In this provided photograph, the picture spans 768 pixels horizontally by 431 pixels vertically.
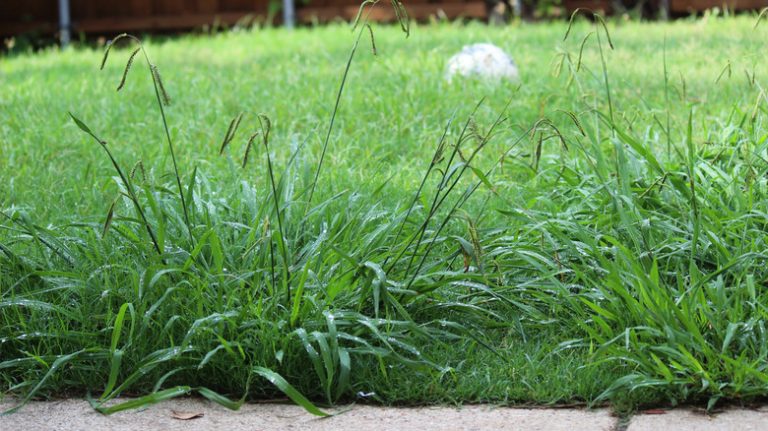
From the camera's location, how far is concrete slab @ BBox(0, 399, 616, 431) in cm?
246

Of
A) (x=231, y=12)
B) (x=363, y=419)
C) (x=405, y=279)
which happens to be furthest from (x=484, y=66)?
(x=231, y=12)

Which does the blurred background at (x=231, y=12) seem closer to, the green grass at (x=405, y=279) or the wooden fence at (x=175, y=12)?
the wooden fence at (x=175, y=12)

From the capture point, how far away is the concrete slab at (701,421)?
93.4 inches

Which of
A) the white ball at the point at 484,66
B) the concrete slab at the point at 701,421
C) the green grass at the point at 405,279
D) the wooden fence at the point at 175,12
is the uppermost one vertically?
the wooden fence at the point at 175,12

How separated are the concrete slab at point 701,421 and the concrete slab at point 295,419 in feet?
0.27

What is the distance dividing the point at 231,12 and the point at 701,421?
31.1ft

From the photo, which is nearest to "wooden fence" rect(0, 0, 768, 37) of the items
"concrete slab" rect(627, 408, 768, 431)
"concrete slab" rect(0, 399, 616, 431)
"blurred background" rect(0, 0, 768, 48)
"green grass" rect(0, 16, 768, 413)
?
"blurred background" rect(0, 0, 768, 48)

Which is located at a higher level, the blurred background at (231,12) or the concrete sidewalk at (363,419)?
the blurred background at (231,12)

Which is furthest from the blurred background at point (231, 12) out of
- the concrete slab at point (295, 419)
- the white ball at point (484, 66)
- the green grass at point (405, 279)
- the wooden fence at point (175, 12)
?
the concrete slab at point (295, 419)

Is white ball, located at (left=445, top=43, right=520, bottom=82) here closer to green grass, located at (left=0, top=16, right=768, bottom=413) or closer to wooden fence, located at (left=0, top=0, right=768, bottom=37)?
green grass, located at (left=0, top=16, right=768, bottom=413)

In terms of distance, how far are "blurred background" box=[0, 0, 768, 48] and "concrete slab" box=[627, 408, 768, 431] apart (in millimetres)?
8075

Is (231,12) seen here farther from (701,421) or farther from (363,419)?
(701,421)

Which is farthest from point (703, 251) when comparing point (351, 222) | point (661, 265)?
point (351, 222)

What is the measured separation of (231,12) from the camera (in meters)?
11.2
